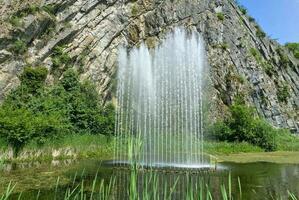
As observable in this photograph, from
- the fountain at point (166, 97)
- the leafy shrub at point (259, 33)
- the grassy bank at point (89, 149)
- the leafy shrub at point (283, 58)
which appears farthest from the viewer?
the leafy shrub at point (283, 58)

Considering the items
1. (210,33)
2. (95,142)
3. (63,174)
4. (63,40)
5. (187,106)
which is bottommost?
(63,174)

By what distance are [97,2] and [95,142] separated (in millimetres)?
18065

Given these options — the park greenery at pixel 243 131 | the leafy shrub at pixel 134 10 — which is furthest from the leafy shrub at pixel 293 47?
the leafy shrub at pixel 134 10

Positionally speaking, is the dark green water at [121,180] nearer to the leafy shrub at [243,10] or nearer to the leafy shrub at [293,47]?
the leafy shrub at [243,10]

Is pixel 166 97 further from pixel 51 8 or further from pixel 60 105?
pixel 51 8

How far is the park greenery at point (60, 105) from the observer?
87.4 ft

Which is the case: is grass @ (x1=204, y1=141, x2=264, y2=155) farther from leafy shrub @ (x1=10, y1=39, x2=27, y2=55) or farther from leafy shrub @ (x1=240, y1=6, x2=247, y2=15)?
leafy shrub @ (x1=240, y1=6, x2=247, y2=15)

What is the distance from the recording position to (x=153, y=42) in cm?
4497

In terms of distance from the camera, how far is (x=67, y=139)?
85.4 feet

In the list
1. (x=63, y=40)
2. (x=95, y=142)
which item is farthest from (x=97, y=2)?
(x=95, y=142)

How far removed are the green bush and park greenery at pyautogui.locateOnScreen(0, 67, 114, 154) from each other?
37.1ft

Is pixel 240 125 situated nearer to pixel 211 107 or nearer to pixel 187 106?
pixel 211 107

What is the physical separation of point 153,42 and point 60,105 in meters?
16.0

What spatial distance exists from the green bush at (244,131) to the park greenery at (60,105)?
1131 cm
